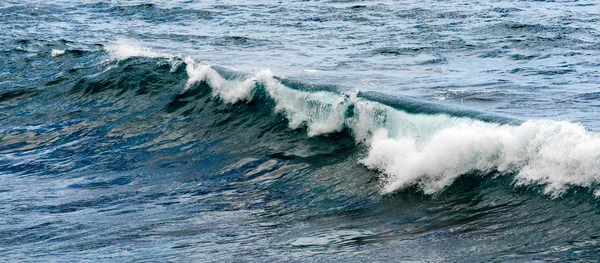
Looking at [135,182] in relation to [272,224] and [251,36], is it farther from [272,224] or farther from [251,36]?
[251,36]

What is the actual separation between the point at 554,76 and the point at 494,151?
238 inches

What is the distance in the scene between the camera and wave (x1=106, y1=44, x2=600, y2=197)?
730 cm

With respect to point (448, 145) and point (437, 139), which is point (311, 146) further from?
point (448, 145)

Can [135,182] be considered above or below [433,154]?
below

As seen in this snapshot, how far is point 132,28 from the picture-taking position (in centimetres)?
2345

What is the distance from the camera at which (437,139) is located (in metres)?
8.67

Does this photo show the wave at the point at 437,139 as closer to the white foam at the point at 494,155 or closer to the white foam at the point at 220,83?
the white foam at the point at 494,155

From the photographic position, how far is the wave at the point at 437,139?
24.0ft

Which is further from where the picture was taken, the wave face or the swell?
the swell

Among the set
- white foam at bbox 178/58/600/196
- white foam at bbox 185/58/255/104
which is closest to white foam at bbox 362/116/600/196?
white foam at bbox 178/58/600/196

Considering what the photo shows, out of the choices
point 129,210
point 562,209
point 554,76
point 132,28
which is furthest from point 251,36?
point 562,209

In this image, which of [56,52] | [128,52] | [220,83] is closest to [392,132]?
[220,83]

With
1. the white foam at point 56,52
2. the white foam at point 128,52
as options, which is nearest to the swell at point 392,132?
the white foam at point 128,52

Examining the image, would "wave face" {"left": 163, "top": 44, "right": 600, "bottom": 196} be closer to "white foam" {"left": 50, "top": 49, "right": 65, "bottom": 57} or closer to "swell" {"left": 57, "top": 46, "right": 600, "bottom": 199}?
"swell" {"left": 57, "top": 46, "right": 600, "bottom": 199}
